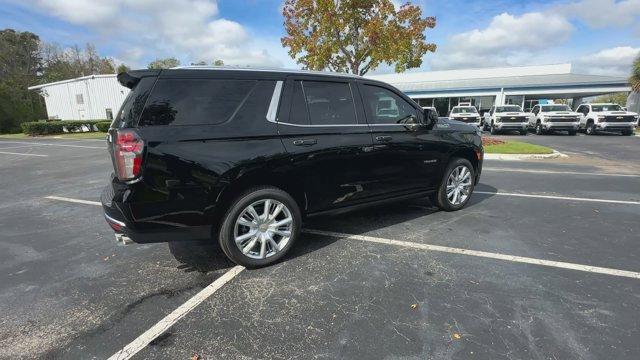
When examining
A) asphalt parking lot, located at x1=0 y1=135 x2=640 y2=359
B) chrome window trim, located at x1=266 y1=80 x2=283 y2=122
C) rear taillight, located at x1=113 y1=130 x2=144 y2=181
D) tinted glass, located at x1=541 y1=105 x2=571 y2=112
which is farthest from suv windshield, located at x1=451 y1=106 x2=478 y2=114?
rear taillight, located at x1=113 y1=130 x2=144 y2=181

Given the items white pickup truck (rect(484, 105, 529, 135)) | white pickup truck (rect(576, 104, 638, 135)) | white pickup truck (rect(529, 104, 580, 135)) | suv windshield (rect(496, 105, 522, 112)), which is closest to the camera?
white pickup truck (rect(576, 104, 638, 135))

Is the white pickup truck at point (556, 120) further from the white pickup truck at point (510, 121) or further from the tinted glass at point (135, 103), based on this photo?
the tinted glass at point (135, 103)

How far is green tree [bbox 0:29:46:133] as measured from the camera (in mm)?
38094

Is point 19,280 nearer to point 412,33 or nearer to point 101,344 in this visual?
point 101,344

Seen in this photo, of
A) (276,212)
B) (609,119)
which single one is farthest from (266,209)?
(609,119)

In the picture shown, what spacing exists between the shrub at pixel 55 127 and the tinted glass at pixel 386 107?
1290 inches

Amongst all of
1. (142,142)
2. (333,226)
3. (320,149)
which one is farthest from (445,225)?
(142,142)

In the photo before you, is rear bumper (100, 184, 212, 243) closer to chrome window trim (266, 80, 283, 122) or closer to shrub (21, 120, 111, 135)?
chrome window trim (266, 80, 283, 122)

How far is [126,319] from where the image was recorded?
292 centimetres

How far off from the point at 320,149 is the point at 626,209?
5050mm

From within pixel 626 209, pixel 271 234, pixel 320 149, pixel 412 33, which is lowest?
pixel 626 209

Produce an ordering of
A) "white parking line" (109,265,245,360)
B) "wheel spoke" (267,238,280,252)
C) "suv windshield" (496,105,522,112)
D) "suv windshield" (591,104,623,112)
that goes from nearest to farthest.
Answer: "white parking line" (109,265,245,360), "wheel spoke" (267,238,280,252), "suv windshield" (591,104,623,112), "suv windshield" (496,105,522,112)

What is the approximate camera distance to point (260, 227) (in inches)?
146

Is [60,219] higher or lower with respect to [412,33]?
lower
